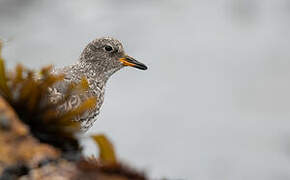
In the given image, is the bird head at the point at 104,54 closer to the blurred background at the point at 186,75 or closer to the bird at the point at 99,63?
the bird at the point at 99,63

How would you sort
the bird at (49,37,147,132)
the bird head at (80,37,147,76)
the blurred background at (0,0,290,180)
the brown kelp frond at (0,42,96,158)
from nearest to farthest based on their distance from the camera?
the brown kelp frond at (0,42,96,158)
the bird at (49,37,147,132)
the bird head at (80,37,147,76)
the blurred background at (0,0,290,180)

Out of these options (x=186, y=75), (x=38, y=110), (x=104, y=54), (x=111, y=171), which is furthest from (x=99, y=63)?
(x=186, y=75)

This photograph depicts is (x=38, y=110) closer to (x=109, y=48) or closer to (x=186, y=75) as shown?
(x=109, y=48)

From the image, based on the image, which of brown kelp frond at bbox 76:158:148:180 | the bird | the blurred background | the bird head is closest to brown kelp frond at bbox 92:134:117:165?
brown kelp frond at bbox 76:158:148:180

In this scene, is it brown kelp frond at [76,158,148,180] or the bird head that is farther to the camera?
the bird head

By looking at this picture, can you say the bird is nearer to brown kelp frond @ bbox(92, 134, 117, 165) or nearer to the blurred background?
the blurred background

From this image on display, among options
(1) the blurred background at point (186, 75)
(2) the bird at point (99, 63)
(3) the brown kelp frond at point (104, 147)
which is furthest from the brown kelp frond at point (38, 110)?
(1) the blurred background at point (186, 75)
